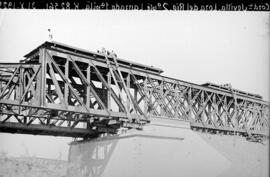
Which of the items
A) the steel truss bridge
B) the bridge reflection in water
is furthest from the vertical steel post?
the bridge reflection in water

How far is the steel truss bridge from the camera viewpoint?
2239 centimetres

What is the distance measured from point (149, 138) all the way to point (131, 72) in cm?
566

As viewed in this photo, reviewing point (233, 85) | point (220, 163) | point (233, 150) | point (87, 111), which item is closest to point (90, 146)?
point (87, 111)

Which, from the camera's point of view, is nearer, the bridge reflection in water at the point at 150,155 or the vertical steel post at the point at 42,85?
the vertical steel post at the point at 42,85

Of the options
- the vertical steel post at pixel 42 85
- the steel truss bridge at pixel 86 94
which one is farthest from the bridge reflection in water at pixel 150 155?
the vertical steel post at pixel 42 85

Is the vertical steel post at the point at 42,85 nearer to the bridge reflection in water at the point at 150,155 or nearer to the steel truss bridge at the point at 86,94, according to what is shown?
the steel truss bridge at the point at 86,94

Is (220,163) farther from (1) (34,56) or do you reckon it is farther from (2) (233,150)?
(1) (34,56)

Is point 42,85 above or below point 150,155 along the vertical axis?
above

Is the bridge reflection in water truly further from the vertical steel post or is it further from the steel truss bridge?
the vertical steel post

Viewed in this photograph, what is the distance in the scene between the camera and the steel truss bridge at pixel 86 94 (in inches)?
882

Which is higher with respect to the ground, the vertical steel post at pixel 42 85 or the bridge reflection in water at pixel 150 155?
the vertical steel post at pixel 42 85

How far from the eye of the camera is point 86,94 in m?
25.2

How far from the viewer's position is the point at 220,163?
28.6 metres

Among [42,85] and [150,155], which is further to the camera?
[150,155]
